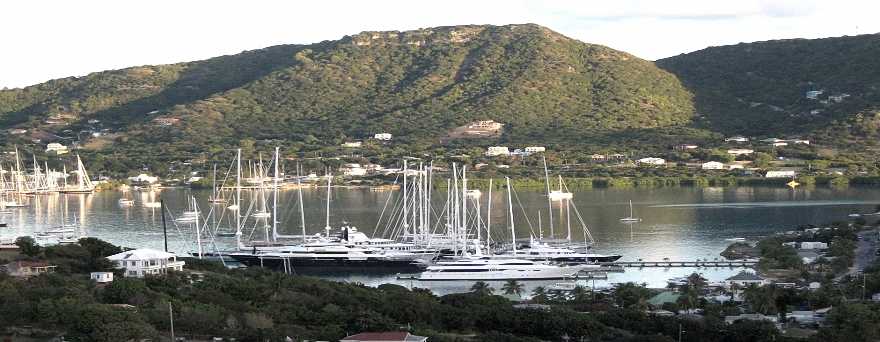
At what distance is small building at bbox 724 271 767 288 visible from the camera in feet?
137

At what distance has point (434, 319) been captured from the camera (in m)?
31.2

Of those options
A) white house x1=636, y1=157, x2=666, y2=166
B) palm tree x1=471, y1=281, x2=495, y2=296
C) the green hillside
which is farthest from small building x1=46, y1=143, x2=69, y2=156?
palm tree x1=471, y1=281, x2=495, y2=296

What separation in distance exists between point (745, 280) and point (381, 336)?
1774cm

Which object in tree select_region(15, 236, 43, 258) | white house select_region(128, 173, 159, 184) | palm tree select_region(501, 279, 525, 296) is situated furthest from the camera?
white house select_region(128, 173, 159, 184)

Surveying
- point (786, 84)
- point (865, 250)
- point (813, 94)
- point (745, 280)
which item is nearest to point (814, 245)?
point (865, 250)

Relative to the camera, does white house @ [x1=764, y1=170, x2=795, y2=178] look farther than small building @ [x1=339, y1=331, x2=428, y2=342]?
Yes

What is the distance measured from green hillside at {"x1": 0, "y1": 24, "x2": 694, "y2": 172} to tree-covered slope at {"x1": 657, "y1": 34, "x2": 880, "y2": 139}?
4.04 m

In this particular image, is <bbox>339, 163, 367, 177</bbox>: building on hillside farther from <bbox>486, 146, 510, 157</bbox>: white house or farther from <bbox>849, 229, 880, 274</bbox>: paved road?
<bbox>849, 229, 880, 274</bbox>: paved road

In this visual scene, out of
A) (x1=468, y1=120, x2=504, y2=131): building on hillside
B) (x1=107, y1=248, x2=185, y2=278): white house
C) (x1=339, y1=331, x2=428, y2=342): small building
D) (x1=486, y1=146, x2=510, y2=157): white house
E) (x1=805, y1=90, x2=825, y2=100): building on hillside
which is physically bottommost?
(x1=339, y1=331, x2=428, y2=342): small building

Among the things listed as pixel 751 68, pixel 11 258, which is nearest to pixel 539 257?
pixel 11 258

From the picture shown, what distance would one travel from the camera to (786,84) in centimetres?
14088

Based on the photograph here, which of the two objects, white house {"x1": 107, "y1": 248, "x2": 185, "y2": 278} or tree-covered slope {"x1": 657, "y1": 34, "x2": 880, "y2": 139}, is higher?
tree-covered slope {"x1": 657, "y1": 34, "x2": 880, "y2": 139}

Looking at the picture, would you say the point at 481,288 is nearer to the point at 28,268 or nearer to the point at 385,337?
the point at 28,268

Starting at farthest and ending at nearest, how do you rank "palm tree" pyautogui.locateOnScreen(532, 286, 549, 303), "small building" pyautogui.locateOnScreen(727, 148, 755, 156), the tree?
"small building" pyautogui.locateOnScreen(727, 148, 755, 156)
"palm tree" pyautogui.locateOnScreen(532, 286, 549, 303)
the tree
